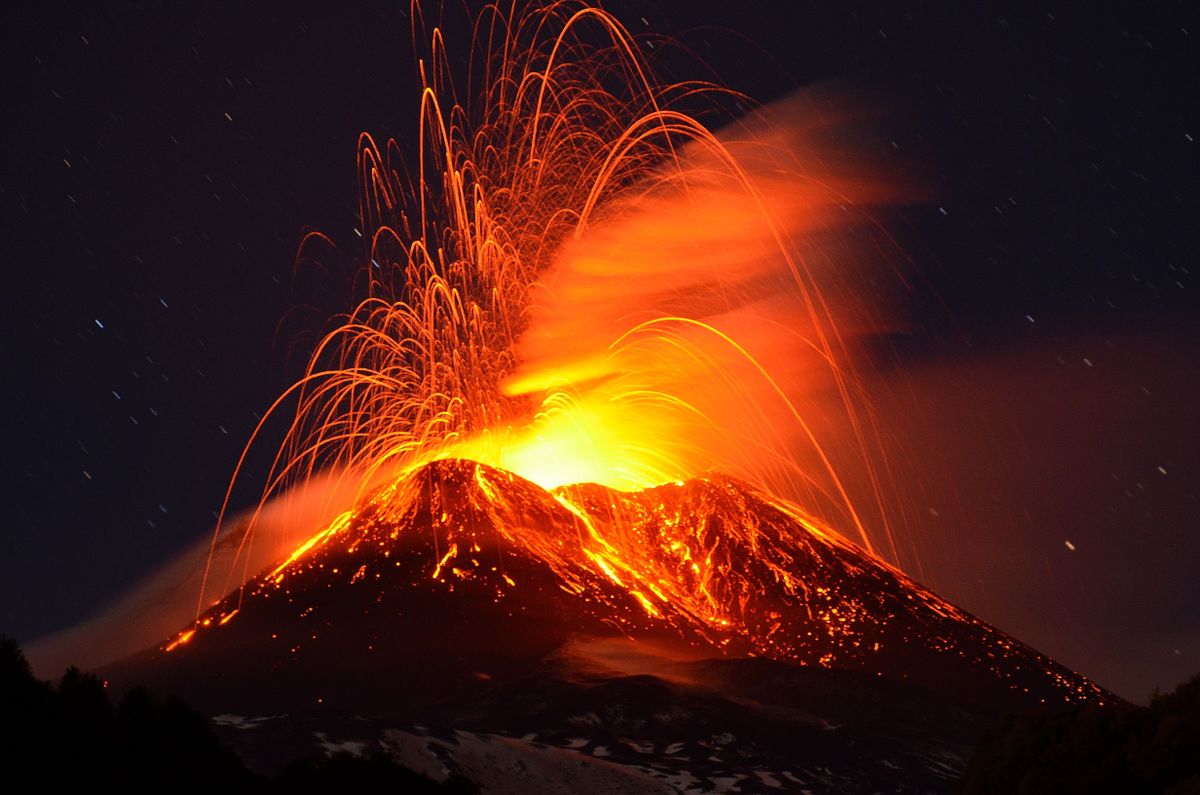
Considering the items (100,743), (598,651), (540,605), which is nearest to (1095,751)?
(100,743)

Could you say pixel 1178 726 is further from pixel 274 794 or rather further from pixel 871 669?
pixel 871 669

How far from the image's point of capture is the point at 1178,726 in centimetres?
4066

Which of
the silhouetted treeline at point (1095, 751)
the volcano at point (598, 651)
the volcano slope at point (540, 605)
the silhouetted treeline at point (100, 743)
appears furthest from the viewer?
the volcano slope at point (540, 605)

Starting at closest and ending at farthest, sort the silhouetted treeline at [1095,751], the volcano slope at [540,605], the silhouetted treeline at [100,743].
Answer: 1. the silhouetted treeline at [100,743]
2. the silhouetted treeline at [1095,751]
3. the volcano slope at [540,605]

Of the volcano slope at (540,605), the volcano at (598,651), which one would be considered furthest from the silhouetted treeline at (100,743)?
the volcano slope at (540,605)

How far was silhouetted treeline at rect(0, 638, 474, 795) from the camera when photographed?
30.6 m

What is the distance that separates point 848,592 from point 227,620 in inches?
2833

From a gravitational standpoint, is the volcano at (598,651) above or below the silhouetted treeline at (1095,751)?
below

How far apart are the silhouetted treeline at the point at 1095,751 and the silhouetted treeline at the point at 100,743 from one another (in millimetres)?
21073

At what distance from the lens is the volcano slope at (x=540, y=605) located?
452ft

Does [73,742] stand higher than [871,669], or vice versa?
[73,742]

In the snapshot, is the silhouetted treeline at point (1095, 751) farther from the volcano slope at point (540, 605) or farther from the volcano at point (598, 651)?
the volcano slope at point (540, 605)

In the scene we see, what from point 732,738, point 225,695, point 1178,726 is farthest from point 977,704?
point 1178,726

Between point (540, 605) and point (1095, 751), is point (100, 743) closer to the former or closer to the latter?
point (1095, 751)
